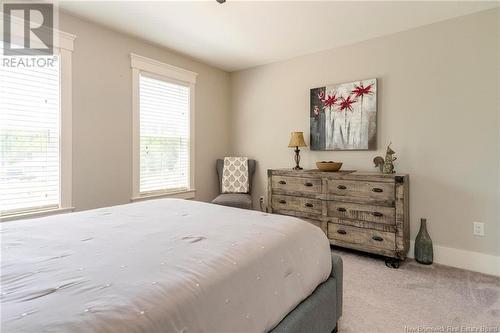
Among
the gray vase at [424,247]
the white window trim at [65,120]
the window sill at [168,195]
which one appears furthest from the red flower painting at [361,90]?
the white window trim at [65,120]

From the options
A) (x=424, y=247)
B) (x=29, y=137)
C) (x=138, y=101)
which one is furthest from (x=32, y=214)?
(x=424, y=247)

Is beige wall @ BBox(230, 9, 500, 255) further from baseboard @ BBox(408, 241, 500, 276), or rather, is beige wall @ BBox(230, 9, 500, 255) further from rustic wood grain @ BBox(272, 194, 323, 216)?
rustic wood grain @ BBox(272, 194, 323, 216)

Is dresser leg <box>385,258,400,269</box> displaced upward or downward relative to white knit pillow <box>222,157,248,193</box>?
downward

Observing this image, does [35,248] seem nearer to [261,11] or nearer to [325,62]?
[261,11]

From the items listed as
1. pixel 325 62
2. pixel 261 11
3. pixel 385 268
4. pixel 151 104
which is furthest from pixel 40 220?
pixel 325 62

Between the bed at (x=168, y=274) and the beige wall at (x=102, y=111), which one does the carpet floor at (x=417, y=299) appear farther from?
the beige wall at (x=102, y=111)

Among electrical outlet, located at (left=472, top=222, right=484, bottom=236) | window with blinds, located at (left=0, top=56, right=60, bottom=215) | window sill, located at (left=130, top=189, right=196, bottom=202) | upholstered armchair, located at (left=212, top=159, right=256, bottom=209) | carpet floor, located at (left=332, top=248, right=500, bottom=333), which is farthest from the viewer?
upholstered armchair, located at (left=212, top=159, right=256, bottom=209)

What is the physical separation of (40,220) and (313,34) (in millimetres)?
3047

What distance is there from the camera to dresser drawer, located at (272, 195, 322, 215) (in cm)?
310

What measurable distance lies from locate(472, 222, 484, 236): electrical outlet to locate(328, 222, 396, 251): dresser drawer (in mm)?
792

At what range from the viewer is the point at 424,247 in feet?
8.96

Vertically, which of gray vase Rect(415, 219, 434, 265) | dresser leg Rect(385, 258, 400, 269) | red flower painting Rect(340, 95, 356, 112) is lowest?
dresser leg Rect(385, 258, 400, 269)

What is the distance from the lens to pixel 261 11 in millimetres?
2547

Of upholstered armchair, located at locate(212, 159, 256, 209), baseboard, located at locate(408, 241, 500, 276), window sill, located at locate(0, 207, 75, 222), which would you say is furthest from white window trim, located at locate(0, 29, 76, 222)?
baseboard, located at locate(408, 241, 500, 276)
